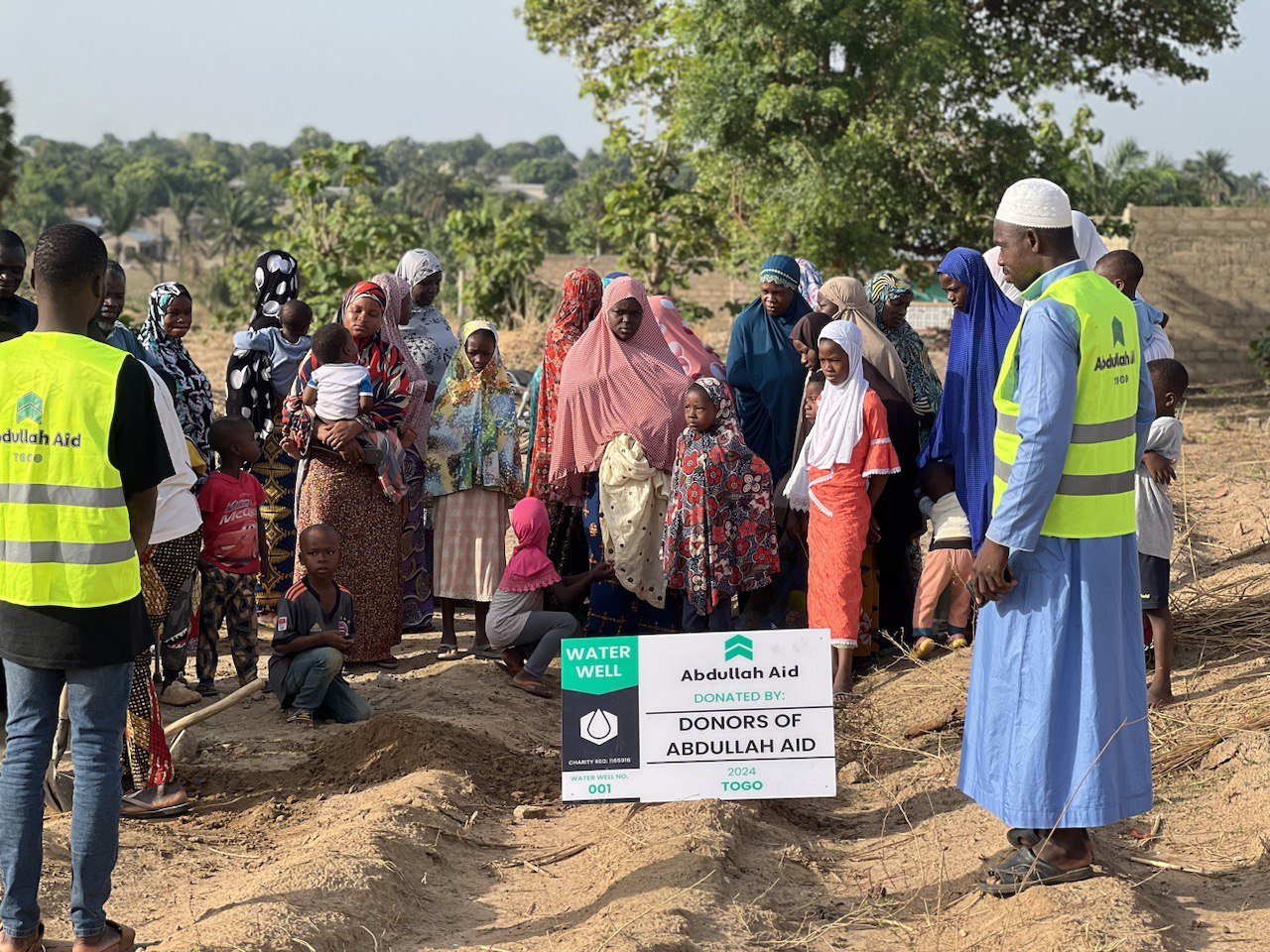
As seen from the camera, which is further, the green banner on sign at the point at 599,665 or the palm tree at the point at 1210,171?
the palm tree at the point at 1210,171

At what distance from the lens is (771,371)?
7387 millimetres

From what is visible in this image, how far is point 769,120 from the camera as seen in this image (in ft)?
48.6

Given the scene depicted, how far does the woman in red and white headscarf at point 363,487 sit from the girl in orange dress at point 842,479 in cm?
206

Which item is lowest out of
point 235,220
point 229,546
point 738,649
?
point 738,649

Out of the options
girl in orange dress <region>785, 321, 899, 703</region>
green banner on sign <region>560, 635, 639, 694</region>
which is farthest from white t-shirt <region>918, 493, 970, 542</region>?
green banner on sign <region>560, 635, 639, 694</region>

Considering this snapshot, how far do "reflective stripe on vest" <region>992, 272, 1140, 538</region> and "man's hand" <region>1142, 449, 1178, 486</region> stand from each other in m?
1.94

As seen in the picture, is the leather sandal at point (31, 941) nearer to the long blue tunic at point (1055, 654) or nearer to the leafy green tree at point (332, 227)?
the long blue tunic at point (1055, 654)

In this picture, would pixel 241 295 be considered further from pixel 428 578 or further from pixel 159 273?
pixel 159 273

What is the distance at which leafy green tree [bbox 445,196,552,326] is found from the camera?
62.2 ft

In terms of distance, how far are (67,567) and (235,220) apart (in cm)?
6107

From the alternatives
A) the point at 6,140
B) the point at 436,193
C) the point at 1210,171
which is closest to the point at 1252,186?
the point at 1210,171

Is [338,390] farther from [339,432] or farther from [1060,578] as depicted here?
[1060,578]

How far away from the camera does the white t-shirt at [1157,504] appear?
5918 millimetres

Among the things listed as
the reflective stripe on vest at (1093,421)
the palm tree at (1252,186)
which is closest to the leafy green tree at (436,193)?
the palm tree at (1252,186)
